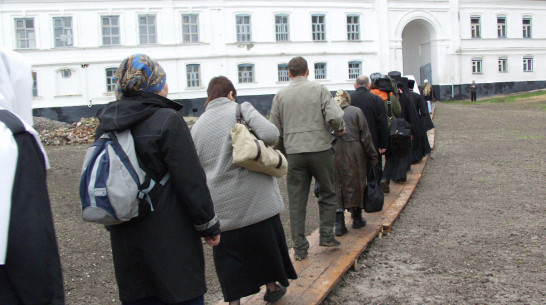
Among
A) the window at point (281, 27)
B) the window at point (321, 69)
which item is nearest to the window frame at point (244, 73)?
the window at point (281, 27)

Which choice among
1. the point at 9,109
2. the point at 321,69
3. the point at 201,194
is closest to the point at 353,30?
the point at 321,69

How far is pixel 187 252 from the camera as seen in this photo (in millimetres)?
2910

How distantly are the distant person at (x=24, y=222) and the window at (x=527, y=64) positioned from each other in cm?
4533

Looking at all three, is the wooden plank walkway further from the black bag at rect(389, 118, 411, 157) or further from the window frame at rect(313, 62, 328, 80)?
the window frame at rect(313, 62, 328, 80)

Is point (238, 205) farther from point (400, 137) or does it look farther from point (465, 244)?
point (400, 137)

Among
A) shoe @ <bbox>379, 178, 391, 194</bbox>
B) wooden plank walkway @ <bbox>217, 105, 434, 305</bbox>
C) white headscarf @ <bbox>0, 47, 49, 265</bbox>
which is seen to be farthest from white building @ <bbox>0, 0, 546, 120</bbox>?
white headscarf @ <bbox>0, 47, 49, 265</bbox>

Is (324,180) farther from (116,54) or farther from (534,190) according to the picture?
(116,54)

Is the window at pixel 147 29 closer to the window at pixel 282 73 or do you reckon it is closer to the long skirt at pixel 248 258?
the window at pixel 282 73

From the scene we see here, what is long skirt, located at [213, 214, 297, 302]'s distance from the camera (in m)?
3.89

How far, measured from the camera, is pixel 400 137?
8836 millimetres

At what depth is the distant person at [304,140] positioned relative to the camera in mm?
5086

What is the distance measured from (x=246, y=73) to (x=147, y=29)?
7.03m

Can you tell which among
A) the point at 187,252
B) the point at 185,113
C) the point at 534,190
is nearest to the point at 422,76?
the point at 185,113

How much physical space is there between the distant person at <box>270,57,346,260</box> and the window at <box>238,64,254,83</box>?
30620 mm
